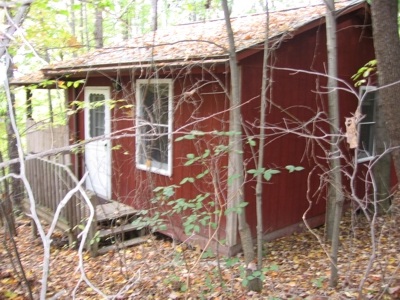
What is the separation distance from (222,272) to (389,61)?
364 centimetres

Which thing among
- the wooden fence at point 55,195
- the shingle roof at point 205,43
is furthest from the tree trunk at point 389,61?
the wooden fence at point 55,195

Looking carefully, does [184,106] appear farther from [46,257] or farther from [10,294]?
[46,257]

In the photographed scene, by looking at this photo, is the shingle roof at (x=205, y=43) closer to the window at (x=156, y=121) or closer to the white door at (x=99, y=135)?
the window at (x=156, y=121)

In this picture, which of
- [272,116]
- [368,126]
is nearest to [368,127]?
[368,126]

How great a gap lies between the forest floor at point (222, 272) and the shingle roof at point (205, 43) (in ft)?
9.05

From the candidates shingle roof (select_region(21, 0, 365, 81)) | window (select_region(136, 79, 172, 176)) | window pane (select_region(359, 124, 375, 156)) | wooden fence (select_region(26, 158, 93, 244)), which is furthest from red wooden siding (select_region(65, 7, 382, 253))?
window pane (select_region(359, 124, 375, 156))

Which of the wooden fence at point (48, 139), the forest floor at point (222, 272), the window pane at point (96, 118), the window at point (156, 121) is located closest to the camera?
→ the forest floor at point (222, 272)

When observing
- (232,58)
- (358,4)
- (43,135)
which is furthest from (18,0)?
(43,135)

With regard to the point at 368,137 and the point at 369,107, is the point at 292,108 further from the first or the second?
the point at 368,137

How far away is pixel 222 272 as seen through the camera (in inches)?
218

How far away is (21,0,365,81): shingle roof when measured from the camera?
553 centimetres

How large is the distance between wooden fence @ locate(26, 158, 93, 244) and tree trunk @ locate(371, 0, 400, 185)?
4648 millimetres

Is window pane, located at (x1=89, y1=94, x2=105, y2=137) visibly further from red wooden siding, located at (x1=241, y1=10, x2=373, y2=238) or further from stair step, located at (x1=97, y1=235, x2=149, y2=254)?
red wooden siding, located at (x1=241, y1=10, x2=373, y2=238)

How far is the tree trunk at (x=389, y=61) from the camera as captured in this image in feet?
16.2
